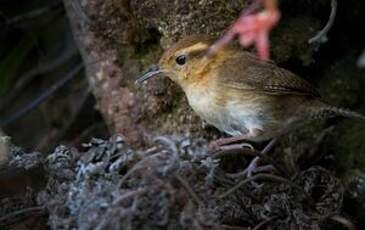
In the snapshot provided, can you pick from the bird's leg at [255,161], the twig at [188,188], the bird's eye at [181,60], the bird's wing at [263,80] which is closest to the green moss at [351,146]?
the bird's leg at [255,161]

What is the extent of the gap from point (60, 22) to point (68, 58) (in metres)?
0.23

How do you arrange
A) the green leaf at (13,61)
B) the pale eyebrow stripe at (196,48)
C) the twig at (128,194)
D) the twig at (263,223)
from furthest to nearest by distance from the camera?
1. the green leaf at (13,61)
2. the pale eyebrow stripe at (196,48)
3. the twig at (263,223)
4. the twig at (128,194)

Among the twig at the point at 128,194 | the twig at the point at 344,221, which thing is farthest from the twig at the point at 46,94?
the twig at the point at 128,194

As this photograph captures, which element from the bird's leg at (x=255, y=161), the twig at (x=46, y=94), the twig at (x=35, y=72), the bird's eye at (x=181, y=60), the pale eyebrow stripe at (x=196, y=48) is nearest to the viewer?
the bird's leg at (x=255, y=161)

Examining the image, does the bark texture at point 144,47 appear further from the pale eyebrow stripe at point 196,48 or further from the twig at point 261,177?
the twig at point 261,177

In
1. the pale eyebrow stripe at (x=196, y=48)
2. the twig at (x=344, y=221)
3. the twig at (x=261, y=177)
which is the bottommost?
the twig at (x=344, y=221)

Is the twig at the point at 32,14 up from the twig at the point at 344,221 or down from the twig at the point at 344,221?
up

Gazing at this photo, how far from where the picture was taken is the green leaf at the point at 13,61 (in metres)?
4.08

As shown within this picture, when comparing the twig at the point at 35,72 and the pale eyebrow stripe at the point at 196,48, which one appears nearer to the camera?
the pale eyebrow stripe at the point at 196,48

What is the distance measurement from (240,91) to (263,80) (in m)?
0.10

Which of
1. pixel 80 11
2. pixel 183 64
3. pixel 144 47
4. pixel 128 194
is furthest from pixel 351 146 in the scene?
pixel 128 194

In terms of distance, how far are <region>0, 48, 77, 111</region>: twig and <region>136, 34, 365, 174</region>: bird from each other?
131cm

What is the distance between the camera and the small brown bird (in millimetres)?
3098

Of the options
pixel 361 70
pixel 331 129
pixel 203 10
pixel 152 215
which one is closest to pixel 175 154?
pixel 152 215
